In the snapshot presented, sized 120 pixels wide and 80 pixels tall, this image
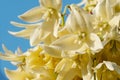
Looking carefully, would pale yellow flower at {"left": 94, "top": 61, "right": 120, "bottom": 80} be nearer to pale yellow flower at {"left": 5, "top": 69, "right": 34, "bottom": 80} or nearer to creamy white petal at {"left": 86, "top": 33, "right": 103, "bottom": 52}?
creamy white petal at {"left": 86, "top": 33, "right": 103, "bottom": 52}

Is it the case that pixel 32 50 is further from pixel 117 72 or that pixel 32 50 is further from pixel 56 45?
pixel 117 72

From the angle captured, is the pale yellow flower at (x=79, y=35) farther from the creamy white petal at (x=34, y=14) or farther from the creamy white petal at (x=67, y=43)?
the creamy white petal at (x=34, y=14)

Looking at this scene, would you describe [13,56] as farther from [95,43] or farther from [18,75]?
[95,43]

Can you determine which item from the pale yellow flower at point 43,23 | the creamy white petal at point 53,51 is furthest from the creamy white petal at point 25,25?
the creamy white petal at point 53,51

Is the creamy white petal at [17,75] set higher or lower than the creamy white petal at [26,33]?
lower

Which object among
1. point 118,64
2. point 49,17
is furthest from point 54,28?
point 118,64

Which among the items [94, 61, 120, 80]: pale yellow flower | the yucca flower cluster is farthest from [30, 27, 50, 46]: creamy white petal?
[94, 61, 120, 80]: pale yellow flower

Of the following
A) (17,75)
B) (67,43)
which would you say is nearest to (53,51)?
(67,43)

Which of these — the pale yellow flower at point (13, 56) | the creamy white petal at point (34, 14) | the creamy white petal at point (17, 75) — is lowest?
the creamy white petal at point (17, 75)
